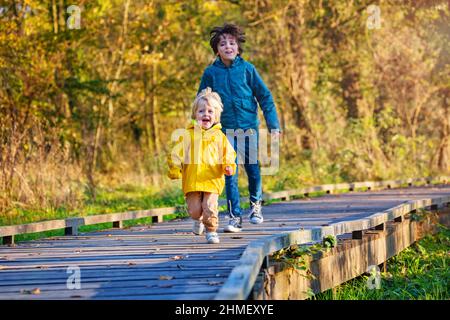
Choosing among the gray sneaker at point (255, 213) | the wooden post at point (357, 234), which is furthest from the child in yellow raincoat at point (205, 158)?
the wooden post at point (357, 234)

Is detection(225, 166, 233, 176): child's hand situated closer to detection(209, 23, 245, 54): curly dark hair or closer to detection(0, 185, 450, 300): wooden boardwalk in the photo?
detection(0, 185, 450, 300): wooden boardwalk

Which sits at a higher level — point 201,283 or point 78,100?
point 78,100

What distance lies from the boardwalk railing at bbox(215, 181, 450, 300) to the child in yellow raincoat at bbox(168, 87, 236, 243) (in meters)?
0.91

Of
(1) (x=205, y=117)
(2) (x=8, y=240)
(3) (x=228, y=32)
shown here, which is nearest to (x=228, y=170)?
(1) (x=205, y=117)

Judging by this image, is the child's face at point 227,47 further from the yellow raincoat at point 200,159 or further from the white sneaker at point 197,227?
the white sneaker at point 197,227

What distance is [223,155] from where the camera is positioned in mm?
8305

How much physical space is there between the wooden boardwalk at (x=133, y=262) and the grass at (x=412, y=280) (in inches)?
38.8

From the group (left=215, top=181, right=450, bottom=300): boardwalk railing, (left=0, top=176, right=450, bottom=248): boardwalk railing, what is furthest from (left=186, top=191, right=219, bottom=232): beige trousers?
(left=0, top=176, right=450, bottom=248): boardwalk railing

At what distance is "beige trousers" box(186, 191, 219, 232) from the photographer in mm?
8367

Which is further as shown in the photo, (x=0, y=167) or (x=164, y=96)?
(x=164, y=96)

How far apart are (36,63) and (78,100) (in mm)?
4062

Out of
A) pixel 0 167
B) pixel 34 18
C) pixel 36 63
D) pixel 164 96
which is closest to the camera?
pixel 0 167

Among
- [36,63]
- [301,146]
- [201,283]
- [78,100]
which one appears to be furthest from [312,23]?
[201,283]
